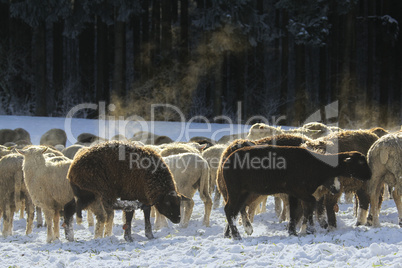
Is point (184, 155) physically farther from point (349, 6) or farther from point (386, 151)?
point (349, 6)

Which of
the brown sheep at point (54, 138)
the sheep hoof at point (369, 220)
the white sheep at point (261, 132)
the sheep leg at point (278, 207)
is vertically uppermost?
the white sheep at point (261, 132)

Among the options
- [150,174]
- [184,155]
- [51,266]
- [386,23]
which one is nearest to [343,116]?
[386,23]

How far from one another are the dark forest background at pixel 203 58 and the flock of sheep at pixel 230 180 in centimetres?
1528

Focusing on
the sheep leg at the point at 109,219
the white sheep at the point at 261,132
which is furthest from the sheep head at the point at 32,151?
the white sheep at the point at 261,132

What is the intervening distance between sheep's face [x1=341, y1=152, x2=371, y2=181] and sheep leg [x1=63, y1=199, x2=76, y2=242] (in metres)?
4.61

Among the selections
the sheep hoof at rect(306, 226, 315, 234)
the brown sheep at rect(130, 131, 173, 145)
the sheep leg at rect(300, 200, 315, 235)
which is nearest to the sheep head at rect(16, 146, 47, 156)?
the sheep leg at rect(300, 200, 315, 235)

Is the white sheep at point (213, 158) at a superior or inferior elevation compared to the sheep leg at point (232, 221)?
superior

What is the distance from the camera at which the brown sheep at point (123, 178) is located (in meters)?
8.28

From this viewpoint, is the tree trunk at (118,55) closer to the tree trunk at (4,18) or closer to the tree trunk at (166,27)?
the tree trunk at (166,27)

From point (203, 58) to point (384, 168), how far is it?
1999 cm

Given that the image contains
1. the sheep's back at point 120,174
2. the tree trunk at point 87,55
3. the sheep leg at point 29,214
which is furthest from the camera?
the tree trunk at point 87,55

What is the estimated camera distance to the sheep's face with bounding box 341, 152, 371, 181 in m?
7.74

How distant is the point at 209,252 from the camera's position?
6.59 m

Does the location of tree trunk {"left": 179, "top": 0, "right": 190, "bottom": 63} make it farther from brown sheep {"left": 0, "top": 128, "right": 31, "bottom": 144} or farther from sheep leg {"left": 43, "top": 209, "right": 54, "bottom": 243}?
sheep leg {"left": 43, "top": 209, "right": 54, "bottom": 243}
